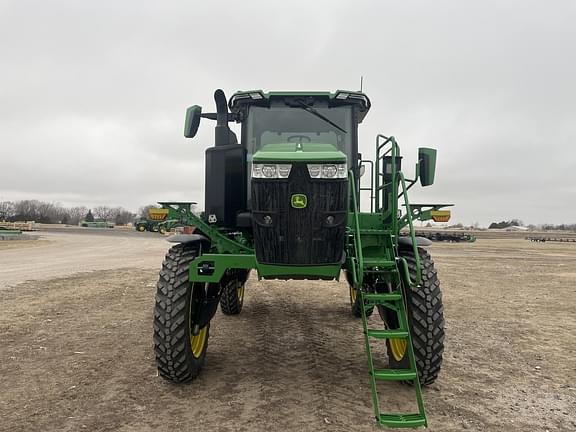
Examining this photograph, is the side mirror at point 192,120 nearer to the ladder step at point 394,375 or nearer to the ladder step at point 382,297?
the ladder step at point 382,297

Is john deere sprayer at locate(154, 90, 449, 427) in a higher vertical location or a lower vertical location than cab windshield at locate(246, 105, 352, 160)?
lower

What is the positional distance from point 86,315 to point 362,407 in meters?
5.13

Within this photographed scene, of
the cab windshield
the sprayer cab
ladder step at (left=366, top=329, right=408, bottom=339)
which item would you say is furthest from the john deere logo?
the cab windshield

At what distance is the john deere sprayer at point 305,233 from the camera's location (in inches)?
150

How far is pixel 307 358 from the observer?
5.18 m

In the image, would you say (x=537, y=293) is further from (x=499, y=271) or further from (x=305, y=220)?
(x=305, y=220)

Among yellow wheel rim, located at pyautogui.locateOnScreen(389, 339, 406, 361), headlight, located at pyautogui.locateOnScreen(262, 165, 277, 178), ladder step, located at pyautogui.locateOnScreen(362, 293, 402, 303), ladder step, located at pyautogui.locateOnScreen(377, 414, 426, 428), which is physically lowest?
ladder step, located at pyautogui.locateOnScreen(377, 414, 426, 428)

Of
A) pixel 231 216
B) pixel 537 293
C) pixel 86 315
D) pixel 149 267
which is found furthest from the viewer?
pixel 149 267

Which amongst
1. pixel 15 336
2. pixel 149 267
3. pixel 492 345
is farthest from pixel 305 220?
pixel 149 267

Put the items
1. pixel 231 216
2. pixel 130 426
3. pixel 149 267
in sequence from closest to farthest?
pixel 130 426
pixel 231 216
pixel 149 267

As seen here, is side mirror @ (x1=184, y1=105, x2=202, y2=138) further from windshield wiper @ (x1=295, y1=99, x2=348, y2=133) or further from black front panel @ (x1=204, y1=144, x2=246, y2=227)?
windshield wiper @ (x1=295, y1=99, x2=348, y2=133)

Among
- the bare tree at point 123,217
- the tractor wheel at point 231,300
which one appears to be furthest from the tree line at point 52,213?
the tractor wheel at point 231,300

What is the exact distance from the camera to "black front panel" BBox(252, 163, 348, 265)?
A: 3.80 m

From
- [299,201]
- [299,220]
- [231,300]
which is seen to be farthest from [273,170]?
[231,300]
